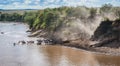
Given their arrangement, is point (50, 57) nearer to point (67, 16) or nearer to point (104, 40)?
point (104, 40)

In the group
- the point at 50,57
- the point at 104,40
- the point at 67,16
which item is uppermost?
the point at 67,16

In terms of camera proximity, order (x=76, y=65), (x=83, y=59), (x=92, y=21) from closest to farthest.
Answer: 1. (x=76, y=65)
2. (x=83, y=59)
3. (x=92, y=21)

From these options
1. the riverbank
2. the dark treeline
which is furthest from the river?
the dark treeline

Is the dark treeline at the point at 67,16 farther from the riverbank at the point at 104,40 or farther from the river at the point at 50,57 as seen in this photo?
the river at the point at 50,57

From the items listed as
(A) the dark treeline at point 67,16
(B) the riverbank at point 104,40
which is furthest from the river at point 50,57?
(A) the dark treeline at point 67,16

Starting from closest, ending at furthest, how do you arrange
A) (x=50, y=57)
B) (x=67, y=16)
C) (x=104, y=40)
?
1. (x=50, y=57)
2. (x=104, y=40)
3. (x=67, y=16)

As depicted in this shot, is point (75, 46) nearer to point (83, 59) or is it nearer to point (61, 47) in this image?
point (61, 47)

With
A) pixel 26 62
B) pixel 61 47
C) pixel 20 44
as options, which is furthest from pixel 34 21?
pixel 26 62

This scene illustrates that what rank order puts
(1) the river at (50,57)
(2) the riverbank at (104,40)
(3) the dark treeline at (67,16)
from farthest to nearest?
1. (3) the dark treeline at (67,16)
2. (2) the riverbank at (104,40)
3. (1) the river at (50,57)

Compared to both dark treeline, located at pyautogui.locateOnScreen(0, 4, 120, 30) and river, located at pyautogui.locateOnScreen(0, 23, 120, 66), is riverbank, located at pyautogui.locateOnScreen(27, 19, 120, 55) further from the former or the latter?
dark treeline, located at pyautogui.locateOnScreen(0, 4, 120, 30)

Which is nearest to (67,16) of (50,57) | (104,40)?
(104,40)

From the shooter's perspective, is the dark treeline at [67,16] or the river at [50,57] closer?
the river at [50,57]
